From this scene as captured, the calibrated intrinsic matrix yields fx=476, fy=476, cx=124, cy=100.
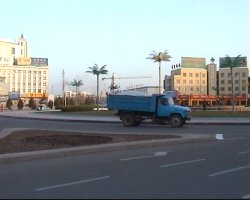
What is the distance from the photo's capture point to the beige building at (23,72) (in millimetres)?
161000

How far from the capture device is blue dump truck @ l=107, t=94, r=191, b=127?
111 ft

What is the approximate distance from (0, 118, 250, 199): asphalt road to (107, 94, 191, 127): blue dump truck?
1682 cm

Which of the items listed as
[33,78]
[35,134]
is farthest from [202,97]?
[35,134]

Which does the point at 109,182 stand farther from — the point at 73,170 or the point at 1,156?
the point at 1,156

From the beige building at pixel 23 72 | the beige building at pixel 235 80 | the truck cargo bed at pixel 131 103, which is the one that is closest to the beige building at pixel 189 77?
the beige building at pixel 235 80

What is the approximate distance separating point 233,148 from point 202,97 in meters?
125

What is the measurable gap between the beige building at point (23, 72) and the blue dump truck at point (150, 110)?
12526cm

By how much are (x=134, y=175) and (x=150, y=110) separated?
907 inches

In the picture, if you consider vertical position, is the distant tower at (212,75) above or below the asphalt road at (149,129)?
above

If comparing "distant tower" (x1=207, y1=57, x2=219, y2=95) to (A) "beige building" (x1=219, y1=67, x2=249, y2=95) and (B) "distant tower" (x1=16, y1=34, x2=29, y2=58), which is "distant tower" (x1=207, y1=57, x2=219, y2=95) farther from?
(B) "distant tower" (x1=16, y1=34, x2=29, y2=58)

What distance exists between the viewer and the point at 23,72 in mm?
165000

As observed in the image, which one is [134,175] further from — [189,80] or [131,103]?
[189,80]

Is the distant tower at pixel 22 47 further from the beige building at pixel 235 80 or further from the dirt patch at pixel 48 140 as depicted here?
the dirt patch at pixel 48 140

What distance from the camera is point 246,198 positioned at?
8.65 m
